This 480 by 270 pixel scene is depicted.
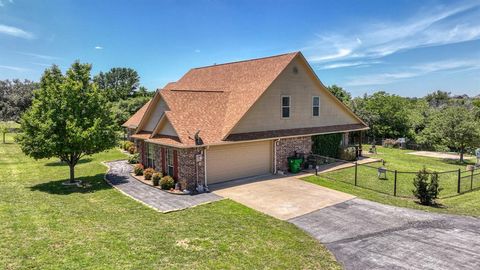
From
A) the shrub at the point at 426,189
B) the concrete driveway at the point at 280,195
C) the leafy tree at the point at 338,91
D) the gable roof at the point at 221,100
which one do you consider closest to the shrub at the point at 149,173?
the gable roof at the point at 221,100

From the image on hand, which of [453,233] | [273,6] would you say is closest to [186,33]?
[273,6]

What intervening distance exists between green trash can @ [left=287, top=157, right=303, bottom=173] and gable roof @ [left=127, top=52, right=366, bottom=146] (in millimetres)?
4677

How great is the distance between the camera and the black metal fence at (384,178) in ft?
53.6

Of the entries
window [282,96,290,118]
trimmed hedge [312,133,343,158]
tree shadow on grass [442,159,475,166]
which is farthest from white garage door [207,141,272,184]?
tree shadow on grass [442,159,475,166]

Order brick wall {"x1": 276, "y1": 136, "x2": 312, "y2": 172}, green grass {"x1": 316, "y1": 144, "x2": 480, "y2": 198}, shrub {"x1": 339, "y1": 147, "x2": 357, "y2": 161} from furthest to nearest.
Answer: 1. shrub {"x1": 339, "y1": 147, "x2": 357, "y2": 161}
2. brick wall {"x1": 276, "y1": 136, "x2": 312, "y2": 172}
3. green grass {"x1": 316, "y1": 144, "x2": 480, "y2": 198}

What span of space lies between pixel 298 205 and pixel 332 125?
12.5m

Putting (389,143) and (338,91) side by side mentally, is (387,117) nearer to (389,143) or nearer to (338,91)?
(389,143)

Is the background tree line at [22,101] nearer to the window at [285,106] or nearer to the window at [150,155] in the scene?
the window at [150,155]

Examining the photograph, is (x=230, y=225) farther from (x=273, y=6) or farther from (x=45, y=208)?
(x=273, y=6)

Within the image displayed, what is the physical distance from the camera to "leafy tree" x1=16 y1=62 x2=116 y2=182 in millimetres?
16359

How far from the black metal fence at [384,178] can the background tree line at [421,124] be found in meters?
5.39

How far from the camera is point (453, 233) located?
10.6 meters

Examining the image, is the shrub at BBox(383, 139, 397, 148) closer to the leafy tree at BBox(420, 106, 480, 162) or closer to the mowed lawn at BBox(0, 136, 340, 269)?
the leafy tree at BBox(420, 106, 480, 162)

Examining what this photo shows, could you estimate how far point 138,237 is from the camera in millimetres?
9961
